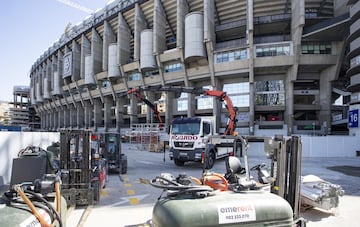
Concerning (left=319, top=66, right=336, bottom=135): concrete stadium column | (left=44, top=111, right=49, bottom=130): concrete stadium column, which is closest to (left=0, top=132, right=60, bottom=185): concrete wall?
(left=319, top=66, right=336, bottom=135): concrete stadium column

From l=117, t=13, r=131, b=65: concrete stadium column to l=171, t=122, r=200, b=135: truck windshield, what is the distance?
3163 cm

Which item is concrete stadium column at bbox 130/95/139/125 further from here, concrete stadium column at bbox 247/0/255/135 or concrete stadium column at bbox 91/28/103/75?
concrete stadium column at bbox 247/0/255/135

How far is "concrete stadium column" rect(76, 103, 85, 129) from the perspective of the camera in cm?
5362

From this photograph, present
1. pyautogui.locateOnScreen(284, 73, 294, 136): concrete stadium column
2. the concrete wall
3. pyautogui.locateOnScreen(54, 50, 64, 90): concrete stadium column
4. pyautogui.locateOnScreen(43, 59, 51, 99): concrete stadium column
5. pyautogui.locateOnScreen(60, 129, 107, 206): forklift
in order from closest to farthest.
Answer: pyautogui.locateOnScreen(60, 129, 107, 206): forklift, the concrete wall, pyautogui.locateOnScreen(284, 73, 294, 136): concrete stadium column, pyautogui.locateOnScreen(54, 50, 64, 90): concrete stadium column, pyautogui.locateOnScreen(43, 59, 51, 99): concrete stadium column

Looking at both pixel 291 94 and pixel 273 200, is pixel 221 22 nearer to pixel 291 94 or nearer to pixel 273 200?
pixel 291 94

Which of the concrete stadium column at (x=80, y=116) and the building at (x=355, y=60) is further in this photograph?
the concrete stadium column at (x=80, y=116)

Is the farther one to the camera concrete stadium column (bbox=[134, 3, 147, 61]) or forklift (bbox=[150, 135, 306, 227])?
concrete stadium column (bbox=[134, 3, 147, 61])

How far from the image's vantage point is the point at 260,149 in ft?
63.5

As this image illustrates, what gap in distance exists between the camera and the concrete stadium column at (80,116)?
53625 mm

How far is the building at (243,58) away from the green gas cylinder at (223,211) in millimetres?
28057

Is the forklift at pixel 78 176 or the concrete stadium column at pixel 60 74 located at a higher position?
the concrete stadium column at pixel 60 74

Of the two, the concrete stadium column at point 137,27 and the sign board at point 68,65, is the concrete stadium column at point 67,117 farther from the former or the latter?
Result: the concrete stadium column at point 137,27

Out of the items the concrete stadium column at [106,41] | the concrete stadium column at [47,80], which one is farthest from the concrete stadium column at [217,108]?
the concrete stadium column at [47,80]

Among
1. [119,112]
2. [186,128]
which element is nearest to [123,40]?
[119,112]
